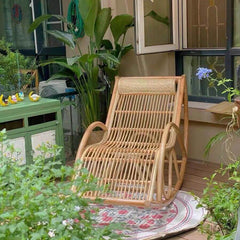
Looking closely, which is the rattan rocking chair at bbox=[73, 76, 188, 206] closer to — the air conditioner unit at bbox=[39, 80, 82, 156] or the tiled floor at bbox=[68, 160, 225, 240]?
the tiled floor at bbox=[68, 160, 225, 240]

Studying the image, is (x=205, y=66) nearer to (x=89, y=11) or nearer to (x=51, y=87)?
(x=89, y=11)

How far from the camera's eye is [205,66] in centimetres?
483

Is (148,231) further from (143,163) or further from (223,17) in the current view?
(223,17)

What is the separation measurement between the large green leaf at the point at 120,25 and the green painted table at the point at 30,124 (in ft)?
3.19

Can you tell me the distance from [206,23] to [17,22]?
205cm

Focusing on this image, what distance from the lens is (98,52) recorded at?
4.59 meters

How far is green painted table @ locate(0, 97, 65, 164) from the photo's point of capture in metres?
3.96

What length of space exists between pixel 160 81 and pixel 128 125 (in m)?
0.49

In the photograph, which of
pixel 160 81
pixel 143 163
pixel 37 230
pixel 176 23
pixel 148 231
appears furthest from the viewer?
pixel 176 23

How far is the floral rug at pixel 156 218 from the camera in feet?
9.95

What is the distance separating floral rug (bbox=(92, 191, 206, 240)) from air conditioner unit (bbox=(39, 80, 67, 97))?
1.66 meters

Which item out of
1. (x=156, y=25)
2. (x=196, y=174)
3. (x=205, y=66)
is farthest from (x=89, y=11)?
(x=196, y=174)

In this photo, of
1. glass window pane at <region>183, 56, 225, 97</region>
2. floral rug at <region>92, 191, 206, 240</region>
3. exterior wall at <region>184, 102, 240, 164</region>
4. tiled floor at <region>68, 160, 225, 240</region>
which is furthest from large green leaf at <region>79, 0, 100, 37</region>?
floral rug at <region>92, 191, 206, 240</region>

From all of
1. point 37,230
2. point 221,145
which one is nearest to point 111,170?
point 221,145
